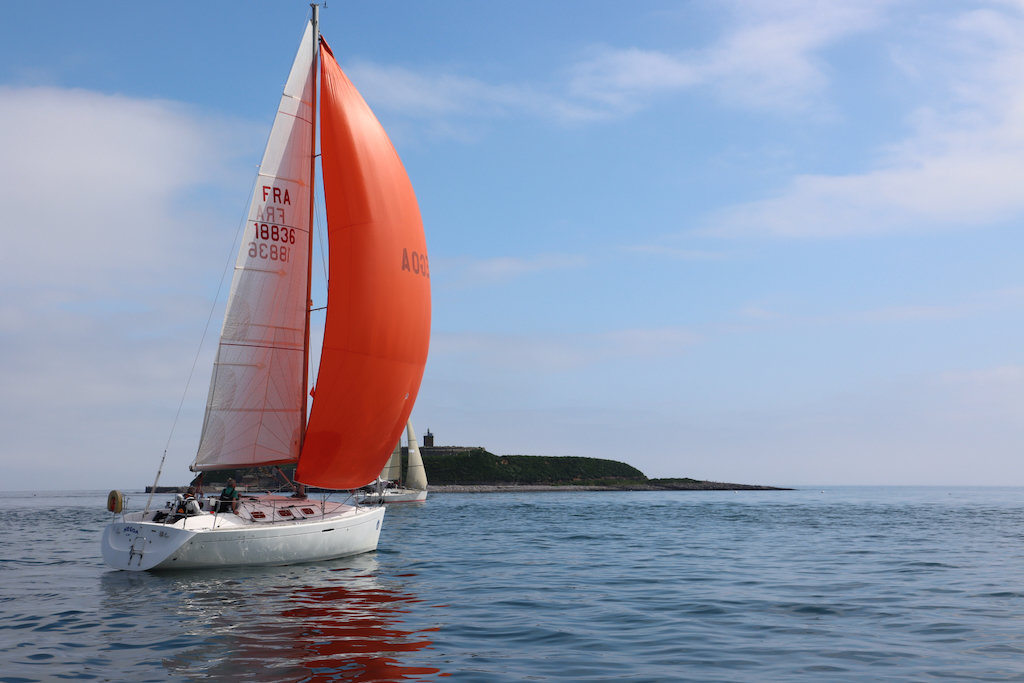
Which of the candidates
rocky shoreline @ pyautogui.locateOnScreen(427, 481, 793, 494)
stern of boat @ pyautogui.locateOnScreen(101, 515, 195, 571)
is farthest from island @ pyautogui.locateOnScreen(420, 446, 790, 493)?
stern of boat @ pyautogui.locateOnScreen(101, 515, 195, 571)

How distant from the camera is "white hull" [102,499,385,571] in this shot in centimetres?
1908

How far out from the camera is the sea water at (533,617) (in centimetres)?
1061

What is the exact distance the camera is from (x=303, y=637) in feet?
41.0

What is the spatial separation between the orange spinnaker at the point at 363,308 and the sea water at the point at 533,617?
3.68 meters

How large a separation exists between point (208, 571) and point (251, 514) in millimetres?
1847

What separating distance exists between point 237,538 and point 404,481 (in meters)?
54.5

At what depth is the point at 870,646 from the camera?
11852 mm

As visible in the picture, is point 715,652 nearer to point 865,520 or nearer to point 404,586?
point 404,586

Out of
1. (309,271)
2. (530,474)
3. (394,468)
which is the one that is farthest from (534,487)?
(309,271)

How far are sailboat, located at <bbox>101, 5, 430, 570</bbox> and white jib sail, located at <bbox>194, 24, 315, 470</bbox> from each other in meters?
0.04

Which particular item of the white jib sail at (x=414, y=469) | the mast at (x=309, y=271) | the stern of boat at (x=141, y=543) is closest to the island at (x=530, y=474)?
the white jib sail at (x=414, y=469)

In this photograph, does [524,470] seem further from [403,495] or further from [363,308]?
[363,308]

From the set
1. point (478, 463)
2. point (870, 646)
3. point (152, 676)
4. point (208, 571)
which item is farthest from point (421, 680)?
point (478, 463)

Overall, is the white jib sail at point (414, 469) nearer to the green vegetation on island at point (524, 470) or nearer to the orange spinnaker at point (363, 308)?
the green vegetation on island at point (524, 470)
